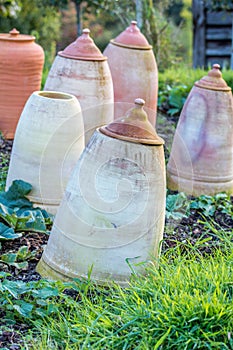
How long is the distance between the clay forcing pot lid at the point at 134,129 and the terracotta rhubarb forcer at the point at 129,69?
204 cm

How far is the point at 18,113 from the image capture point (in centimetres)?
519

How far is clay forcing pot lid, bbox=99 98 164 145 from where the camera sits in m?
2.73

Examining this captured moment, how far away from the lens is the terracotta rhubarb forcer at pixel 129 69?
4840mm

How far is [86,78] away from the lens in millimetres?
4340

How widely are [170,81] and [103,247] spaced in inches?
176

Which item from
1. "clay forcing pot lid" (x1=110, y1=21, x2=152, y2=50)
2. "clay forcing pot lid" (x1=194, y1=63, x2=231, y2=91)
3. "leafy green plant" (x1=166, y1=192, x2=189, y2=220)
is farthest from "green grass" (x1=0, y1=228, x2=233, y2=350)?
"clay forcing pot lid" (x1=110, y1=21, x2=152, y2=50)

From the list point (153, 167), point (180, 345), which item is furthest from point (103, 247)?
point (180, 345)

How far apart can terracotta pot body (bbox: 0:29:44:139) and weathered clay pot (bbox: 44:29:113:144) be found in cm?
80

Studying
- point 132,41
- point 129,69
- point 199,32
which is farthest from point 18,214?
point 199,32

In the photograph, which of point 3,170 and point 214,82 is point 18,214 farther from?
point 214,82

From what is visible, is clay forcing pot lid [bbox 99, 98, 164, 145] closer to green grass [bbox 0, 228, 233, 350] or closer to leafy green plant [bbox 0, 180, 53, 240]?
green grass [bbox 0, 228, 233, 350]

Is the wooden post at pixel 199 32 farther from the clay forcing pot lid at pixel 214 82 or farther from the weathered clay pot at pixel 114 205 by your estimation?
the weathered clay pot at pixel 114 205

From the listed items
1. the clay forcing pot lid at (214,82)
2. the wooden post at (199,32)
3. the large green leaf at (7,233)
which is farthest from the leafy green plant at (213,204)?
the wooden post at (199,32)

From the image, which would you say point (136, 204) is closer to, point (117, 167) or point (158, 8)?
point (117, 167)
